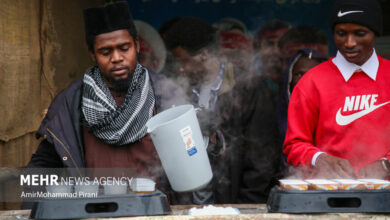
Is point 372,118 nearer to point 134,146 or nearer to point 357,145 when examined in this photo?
point 357,145

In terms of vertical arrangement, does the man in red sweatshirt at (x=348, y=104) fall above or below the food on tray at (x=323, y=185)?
above

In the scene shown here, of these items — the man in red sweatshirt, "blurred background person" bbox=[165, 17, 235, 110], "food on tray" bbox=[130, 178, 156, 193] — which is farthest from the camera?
"blurred background person" bbox=[165, 17, 235, 110]

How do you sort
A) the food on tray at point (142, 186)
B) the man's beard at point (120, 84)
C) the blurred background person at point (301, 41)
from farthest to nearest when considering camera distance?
the blurred background person at point (301, 41)
the man's beard at point (120, 84)
the food on tray at point (142, 186)

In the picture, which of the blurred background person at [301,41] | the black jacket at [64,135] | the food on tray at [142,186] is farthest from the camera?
the blurred background person at [301,41]

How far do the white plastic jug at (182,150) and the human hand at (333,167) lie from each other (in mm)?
590

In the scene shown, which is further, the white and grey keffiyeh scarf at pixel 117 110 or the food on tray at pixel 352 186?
the white and grey keffiyeh scarf at pixel 117 110

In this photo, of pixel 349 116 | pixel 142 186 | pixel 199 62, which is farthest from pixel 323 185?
pixel 199 62

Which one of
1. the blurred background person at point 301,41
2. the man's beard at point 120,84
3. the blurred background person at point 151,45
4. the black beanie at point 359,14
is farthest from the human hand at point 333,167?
the blurred background person at point 151,45

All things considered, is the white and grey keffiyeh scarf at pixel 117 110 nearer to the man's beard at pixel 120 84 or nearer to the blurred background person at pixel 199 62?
the man's beard at pixel 120 84

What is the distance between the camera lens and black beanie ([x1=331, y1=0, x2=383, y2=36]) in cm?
273

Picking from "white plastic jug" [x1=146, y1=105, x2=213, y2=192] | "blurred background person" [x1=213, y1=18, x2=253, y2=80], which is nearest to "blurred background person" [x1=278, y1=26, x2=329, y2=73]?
"blurred background person" [x1=213, y1=18, x2=253, y2=80]

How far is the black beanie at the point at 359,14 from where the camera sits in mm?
2734

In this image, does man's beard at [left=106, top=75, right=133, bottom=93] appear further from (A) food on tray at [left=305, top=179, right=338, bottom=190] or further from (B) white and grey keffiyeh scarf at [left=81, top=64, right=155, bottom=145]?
(A) food on tray at [left=305, top=179, right=338, bottom=190]

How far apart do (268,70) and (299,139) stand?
6.52ft
